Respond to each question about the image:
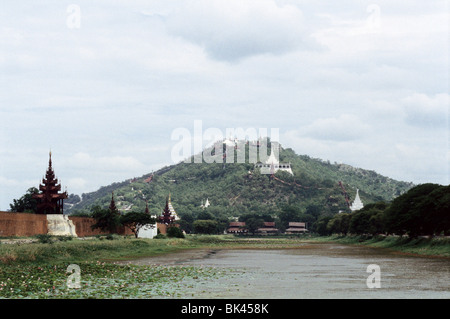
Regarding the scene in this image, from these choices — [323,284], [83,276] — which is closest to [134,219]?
[83,276]

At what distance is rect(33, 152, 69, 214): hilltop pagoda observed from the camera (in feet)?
248

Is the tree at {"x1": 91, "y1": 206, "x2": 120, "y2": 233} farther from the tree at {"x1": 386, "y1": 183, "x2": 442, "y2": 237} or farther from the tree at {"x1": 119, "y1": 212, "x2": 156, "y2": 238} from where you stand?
the tree at {"x1": 386, "y1": 183, "x2": 442, "y2": 237}

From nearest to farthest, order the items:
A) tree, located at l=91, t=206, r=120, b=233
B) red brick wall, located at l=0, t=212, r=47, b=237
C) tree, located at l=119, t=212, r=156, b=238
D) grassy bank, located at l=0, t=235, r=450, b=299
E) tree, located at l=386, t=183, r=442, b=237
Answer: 1. grassy bank, located at l=0, t=235, r=450, b=299
2. red brick wall, located at l=0, t=212, r=47, b=237
3. tree, located at l=386, t=183, r=442, b=237
4. tree, located at l=91, t=206, r=120, b=233
5. tree, located at l=119, t=212, r=156, b=238

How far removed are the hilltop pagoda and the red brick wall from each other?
3487mm

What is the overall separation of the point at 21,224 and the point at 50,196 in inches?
508

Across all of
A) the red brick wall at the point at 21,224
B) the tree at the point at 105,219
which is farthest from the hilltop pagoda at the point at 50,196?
the tree at the point at 105,219

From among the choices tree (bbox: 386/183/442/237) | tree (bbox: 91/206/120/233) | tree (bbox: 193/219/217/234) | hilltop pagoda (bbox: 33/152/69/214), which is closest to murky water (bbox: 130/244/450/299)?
tree (bbox: 386/183/442/237)

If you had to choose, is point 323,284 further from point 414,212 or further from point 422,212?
point 414,212

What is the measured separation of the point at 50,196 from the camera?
75.6m

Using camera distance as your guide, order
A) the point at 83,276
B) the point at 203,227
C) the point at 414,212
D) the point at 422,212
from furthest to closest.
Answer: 1. the point at 203,227
2. the point at 414,212
3. the point at 422,212
4. the point at 83,276

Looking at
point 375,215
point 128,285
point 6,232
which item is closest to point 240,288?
point 128,285

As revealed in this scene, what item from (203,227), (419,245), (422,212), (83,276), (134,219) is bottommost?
(203,227)

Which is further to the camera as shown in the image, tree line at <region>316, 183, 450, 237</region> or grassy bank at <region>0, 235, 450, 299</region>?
tree line at <region>316, 183, 450, 237</region>
